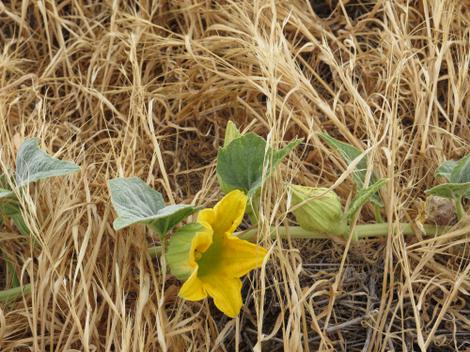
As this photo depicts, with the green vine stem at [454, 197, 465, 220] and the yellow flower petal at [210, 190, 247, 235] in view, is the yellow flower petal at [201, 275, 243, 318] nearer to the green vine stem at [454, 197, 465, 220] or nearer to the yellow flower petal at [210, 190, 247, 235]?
the yellow flower petal at [210, 190, 247, 235]

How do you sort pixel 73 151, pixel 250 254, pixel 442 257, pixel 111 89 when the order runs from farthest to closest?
pixel 111 89 < pixel 73 151 < pixel 442 257 < pixel 250 254

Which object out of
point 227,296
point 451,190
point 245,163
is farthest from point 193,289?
point 451,190

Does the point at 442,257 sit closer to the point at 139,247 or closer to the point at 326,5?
the point at 139,247

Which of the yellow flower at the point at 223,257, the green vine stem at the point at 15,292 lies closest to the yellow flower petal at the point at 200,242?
the yellow flower at the point at 223,257

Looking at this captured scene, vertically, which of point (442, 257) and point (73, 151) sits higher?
point (73, 151)

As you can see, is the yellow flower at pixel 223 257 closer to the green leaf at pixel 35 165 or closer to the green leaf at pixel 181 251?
the green leaf at pixel 181 251

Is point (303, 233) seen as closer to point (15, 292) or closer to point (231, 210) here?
point (231, 210)

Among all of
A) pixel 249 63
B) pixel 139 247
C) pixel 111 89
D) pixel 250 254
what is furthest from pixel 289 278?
pixel 111 89
